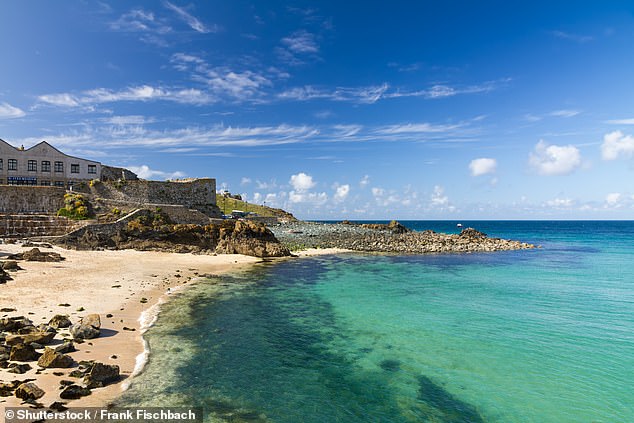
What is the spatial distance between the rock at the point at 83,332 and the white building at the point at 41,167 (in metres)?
57.4

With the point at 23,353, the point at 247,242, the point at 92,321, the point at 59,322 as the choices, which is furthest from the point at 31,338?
the point at 247,242

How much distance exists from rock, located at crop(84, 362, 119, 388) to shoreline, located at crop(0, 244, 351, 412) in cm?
23

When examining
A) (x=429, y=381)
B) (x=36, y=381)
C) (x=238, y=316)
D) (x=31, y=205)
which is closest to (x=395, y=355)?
(x=429, y=381)

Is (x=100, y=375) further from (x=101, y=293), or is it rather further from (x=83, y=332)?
(x=101, y=293)

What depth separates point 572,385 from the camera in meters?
12.8

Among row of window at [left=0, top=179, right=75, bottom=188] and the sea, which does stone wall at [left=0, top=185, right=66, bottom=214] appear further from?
the sea

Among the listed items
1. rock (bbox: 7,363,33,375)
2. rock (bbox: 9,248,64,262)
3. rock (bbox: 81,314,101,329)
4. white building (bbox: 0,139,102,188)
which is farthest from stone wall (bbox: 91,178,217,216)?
rock (bbox: 7,363,33,375)

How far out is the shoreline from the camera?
10992 millimetres

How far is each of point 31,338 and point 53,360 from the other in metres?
2.37

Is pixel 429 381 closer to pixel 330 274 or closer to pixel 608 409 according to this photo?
pixel 608 409

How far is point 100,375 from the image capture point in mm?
10945

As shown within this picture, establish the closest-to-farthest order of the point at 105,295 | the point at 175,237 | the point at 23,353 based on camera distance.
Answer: the point at 23,353, the point at 105,295, the point at 175,237

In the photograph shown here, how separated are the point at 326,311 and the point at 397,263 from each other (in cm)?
2534

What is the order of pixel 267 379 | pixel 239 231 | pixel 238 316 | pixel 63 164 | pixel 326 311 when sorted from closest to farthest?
pixel 267 379 → pixel 238 316 → pixel 326 311 → pixel 239 231 → pixel 63 164
